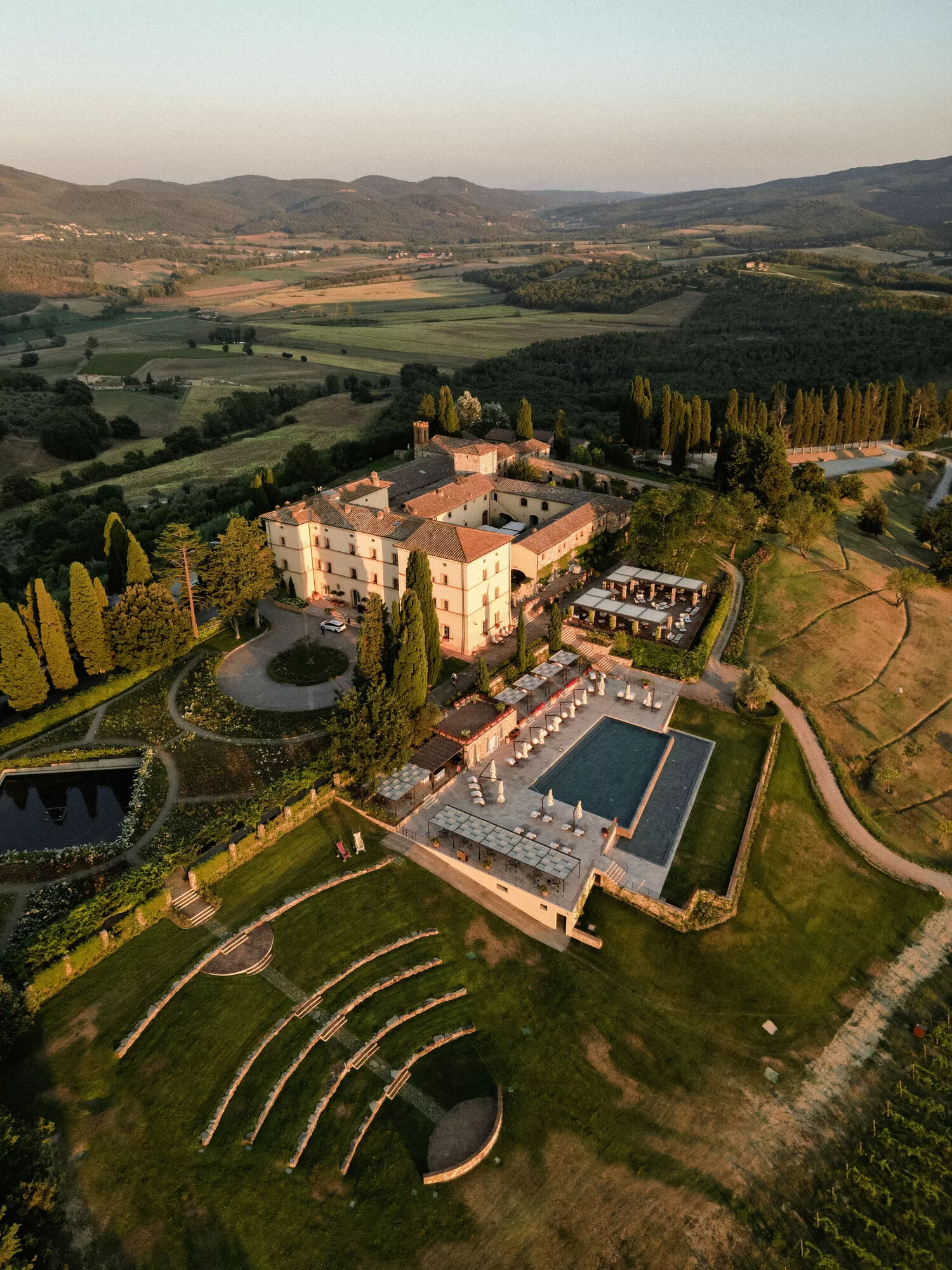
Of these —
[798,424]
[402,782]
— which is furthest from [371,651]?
[798,424]

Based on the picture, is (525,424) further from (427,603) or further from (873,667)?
(873,667)

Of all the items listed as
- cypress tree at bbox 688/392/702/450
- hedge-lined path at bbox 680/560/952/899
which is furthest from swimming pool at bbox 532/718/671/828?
cypress tree at bbox 688/392/702/450

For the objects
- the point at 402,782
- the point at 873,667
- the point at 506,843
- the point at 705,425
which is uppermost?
the point at 705,425

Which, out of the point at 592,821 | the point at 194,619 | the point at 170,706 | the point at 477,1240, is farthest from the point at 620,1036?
the point at 194,619

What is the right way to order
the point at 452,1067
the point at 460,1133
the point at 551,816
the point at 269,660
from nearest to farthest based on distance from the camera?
1. the point at 460,1133
2. the point at 452,1067
3. the point at 551,816
4. the point at 269,660

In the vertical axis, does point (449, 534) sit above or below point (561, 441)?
above

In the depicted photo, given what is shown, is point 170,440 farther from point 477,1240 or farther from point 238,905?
point 477,1240

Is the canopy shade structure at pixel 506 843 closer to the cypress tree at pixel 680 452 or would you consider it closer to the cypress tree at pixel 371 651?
the cypress tree at pixel 371 651

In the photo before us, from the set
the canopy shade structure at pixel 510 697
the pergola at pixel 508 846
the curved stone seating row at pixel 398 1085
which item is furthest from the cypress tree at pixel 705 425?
the curved stone seating row at pixel 398 1085
